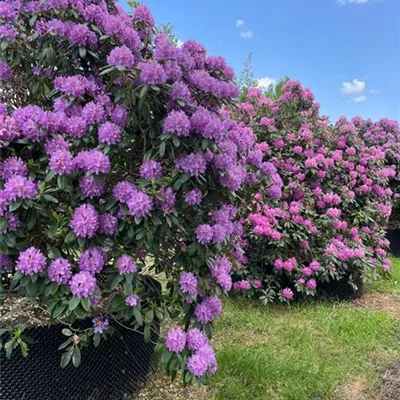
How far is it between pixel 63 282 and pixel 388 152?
5441mm

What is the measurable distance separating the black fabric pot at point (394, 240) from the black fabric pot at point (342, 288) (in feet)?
9.03

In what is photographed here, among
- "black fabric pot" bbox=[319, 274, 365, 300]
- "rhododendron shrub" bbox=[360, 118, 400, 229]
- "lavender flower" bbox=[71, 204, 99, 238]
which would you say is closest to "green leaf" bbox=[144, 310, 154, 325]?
"lavender flower" bbox=[71, 204, 99, 238]

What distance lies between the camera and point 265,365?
254cm

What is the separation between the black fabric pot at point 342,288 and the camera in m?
3.95

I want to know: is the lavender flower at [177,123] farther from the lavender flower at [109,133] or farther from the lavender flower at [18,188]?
the lavender flower at [18,188]

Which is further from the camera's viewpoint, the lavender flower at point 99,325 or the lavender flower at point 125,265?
the lavender flower at point 99,325

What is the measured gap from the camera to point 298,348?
2.91 metres

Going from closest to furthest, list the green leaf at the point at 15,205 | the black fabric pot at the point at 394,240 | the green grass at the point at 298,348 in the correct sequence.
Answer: the green leaf at the point at 15,205 < the green grass at the point at 298,348 < the black fabric pot at the point at 394,240

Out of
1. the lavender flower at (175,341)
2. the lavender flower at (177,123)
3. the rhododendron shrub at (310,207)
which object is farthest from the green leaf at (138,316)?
the rhododendron shrub at (310,207)

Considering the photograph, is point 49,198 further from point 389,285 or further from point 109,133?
point 389,285

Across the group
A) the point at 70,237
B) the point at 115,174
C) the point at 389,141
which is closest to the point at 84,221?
the point at 70,237

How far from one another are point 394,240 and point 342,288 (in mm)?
2986

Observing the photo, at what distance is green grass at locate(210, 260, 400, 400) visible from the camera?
7.75ft

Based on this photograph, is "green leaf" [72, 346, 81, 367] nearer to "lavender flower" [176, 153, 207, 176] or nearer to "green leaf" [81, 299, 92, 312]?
"green leaf" [81, 299, 92, 312]
